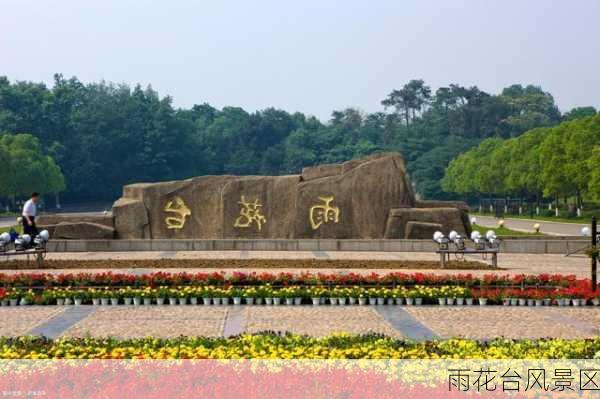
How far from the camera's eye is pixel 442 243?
815 inches

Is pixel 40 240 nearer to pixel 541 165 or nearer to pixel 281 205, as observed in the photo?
pixel 281 205

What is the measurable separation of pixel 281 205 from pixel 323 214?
122 centimetres

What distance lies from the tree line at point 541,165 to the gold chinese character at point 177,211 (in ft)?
65.8

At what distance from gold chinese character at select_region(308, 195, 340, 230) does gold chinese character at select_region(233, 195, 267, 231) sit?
1367 mm

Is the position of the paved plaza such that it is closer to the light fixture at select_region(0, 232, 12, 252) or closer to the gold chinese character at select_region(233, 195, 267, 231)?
the light fixture at select_region(0, 232, 12, 252)

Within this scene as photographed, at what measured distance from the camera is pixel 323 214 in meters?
25.7

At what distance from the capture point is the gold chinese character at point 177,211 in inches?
1020

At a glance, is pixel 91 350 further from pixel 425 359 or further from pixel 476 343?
pixel 476 343

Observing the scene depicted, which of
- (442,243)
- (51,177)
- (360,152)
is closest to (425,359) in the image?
(442,243)

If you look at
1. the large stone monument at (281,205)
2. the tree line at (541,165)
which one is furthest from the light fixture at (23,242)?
the tree line at (541,165)

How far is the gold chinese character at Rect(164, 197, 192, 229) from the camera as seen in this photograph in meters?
25.9

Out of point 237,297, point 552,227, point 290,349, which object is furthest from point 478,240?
point 552,227

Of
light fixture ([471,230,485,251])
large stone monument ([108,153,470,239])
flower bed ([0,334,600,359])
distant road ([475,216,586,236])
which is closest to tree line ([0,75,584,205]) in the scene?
distant road ([475,216,586,236])

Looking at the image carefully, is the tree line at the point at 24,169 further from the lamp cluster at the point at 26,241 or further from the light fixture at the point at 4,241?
the lamp cluster at the point at 26,241
